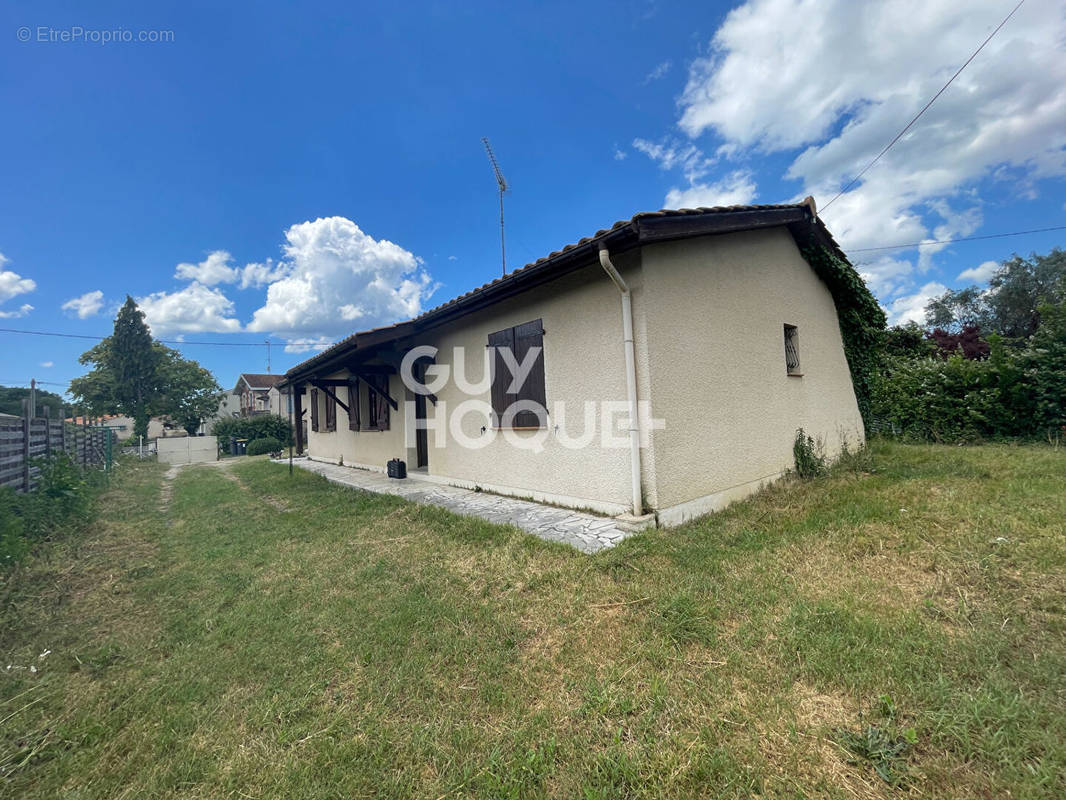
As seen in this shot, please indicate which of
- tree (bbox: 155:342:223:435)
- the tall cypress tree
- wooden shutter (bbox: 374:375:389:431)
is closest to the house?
wooden shutter (bbox: 374:375:389:431)

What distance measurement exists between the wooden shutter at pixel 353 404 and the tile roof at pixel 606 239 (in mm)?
2414

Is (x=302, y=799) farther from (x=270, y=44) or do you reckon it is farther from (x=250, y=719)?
(x=270, y=44)

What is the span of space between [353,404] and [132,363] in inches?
1152

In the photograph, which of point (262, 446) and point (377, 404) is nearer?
point (377, 404)

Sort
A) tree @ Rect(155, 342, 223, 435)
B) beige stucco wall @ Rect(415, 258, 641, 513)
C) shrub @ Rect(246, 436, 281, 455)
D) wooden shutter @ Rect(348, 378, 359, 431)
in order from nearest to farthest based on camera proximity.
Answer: beige stucco wall @ Rect(415, 258, 641, 513) → wooden shutter @ Rect(348, 378, 359, 431) → shrub @ Rect(246, 436, 281, 455) → tree @ Rect(155, 342, 223, 435)

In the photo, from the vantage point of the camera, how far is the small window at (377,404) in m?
9.22

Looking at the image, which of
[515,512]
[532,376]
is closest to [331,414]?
[532,376]

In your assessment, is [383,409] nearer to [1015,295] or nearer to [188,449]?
[188,449]

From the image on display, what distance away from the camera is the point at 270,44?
6723 millimetres

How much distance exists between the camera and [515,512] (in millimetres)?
5184

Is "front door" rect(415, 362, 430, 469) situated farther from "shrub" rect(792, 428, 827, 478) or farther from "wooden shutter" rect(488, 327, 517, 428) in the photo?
"shrub" rect(792, 428, 827, 478)

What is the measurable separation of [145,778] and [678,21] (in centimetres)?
1059

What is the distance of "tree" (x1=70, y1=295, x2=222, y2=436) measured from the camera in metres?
28.5

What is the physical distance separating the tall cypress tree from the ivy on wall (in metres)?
39.0
